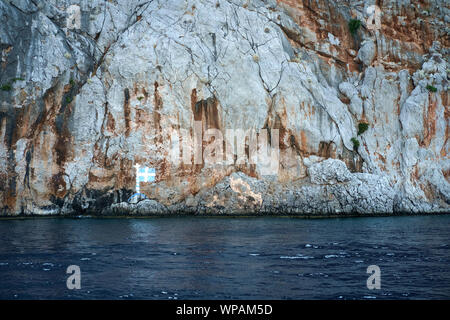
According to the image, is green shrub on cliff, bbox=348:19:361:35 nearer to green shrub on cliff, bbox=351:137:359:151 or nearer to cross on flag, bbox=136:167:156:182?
green shrub on cliff, bbox=351:137:359:151

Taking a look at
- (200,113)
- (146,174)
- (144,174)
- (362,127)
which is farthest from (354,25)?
(144,174)

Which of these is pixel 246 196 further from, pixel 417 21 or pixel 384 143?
pixel 417 21

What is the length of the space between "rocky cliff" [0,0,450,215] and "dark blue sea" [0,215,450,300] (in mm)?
9813

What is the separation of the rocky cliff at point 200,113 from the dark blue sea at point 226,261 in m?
9.81

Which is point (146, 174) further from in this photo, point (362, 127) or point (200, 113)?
point (362, 127)

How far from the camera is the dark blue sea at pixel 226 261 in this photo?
15359 mm

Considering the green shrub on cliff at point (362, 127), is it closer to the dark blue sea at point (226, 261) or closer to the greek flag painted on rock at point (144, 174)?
the dark blue sea at point (226, 261)

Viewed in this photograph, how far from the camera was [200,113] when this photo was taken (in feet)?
149

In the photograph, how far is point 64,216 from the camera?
4291 centimetres

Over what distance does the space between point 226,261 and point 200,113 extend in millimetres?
26764

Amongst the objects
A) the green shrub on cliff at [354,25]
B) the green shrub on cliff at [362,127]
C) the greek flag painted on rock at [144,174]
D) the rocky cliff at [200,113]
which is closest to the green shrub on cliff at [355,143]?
the rocky cliff at [200,113]

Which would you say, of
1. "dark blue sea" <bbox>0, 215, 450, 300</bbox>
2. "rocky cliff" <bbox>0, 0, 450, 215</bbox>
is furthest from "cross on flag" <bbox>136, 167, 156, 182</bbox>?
"dark blue sea" <bbox>0, 215, 450, 300</bbox>
